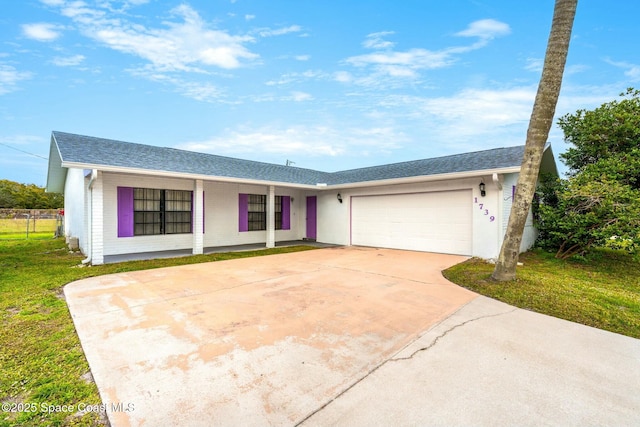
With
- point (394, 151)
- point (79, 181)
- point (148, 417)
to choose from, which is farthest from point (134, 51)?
point (394, 151)

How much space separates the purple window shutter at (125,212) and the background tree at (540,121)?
11001 millimetres

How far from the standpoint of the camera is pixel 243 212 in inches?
502

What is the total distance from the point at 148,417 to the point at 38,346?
2.22 meters

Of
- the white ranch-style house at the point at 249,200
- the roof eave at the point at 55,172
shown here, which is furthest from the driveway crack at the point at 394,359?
the roof eave at the point at 55,172

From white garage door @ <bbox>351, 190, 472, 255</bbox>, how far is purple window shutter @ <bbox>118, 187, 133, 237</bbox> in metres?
8.55

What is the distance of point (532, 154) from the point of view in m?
5.69

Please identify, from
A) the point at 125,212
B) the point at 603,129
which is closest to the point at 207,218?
the point at 125,212

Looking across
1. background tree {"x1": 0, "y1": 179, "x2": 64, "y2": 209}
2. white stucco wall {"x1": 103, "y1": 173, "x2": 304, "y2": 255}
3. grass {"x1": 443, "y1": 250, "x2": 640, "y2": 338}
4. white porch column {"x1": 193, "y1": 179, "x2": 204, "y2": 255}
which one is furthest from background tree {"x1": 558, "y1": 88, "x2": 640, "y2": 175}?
background tree {"x1": 0, "y1": 179, "x2": 64, "y2": 209}

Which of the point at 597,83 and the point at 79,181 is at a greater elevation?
the point at 597,83

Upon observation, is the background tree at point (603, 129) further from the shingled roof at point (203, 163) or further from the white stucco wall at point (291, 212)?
the white stucco wall at point (291, 212)

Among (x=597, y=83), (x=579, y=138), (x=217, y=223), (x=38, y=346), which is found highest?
(x=597, y=83)

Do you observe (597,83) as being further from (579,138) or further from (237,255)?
(237,255)

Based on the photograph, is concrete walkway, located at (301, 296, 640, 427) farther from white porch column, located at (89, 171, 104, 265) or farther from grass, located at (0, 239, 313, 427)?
white porch column, located at (89, 171, 104, 265)

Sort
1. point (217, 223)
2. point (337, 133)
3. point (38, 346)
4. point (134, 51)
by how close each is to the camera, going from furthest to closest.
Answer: point (337, 133)
point (217, 223)
point (134, 51)
point (38, 346)
